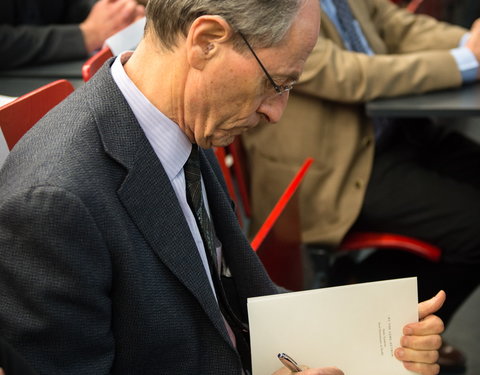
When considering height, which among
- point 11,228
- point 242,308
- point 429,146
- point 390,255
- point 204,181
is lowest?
point 390,255

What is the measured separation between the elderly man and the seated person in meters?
1.19

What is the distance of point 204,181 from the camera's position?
1.17m

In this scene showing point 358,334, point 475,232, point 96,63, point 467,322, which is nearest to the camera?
point 358,334

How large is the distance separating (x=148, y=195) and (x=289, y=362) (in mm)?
359

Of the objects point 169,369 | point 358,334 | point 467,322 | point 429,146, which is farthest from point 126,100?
point 467,322

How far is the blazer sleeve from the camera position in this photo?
80 centimetres

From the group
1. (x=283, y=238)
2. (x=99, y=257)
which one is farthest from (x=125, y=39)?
(x=99, y=257)

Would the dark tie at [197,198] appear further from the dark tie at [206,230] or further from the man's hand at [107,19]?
the man's hand at [107,19]

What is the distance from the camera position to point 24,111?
1.19 meters

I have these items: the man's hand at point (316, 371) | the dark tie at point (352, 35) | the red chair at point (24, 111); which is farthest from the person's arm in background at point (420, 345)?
the dark tie at point (352, 35)

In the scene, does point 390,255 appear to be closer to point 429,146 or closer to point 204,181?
point 429,146

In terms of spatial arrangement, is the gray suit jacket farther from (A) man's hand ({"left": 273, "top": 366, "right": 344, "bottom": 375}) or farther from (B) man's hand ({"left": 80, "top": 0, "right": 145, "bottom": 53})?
(B) man's hand ({"left": 80, "top": 0, "right": 145, "bottom": 53})

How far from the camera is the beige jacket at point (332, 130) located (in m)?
1.85

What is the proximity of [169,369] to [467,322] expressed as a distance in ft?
5.17
